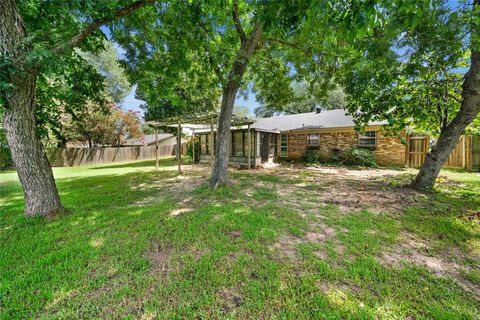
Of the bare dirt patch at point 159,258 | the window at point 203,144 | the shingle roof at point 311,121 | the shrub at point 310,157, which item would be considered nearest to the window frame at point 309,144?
the shrub at point 310,157

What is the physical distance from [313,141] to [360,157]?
3165mm

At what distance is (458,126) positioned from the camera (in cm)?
521

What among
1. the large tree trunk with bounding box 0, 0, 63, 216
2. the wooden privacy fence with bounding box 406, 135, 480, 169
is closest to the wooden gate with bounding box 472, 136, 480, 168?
the wooden privacy fence with bounding box 406, 135, 480, 169

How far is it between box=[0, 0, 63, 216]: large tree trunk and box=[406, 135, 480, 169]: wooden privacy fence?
15.5 m

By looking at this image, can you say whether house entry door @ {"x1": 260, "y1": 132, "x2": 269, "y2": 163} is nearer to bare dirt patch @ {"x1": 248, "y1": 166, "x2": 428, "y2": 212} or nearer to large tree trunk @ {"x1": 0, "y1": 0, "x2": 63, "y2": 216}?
bare dirt patch @ {"x1": 248, "y1": 166, "x2": 428, "y2": 212}

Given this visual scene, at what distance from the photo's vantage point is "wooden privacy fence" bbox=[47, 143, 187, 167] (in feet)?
47.7

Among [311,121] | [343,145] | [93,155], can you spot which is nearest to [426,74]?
[343,145]

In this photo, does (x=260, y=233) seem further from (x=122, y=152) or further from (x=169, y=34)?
(x=122, y=152)

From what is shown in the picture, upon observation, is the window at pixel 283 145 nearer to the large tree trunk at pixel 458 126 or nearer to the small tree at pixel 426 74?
the small tree at pixel 426 74

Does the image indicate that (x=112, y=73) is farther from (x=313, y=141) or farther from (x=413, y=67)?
(x=413, y=67)

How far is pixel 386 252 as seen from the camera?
2740 mm

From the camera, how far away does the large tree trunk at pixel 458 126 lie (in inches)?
191

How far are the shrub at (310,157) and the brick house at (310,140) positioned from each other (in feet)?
0.90

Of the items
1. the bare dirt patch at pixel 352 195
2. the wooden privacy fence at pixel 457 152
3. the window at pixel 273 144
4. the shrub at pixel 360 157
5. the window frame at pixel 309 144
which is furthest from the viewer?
the window at pixel 273 144
